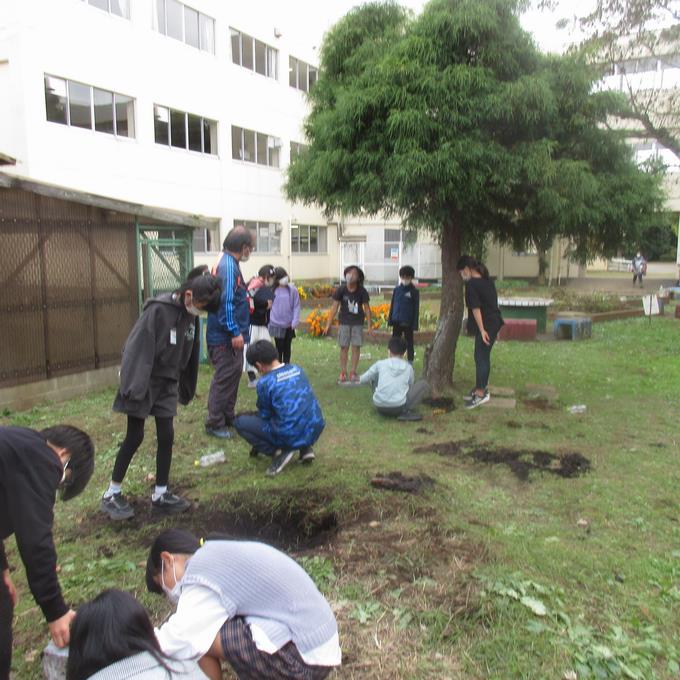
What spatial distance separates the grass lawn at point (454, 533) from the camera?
10.2 ft

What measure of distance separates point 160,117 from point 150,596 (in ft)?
61.5

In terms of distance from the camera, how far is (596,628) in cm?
321

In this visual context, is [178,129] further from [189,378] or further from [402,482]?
[402,482]

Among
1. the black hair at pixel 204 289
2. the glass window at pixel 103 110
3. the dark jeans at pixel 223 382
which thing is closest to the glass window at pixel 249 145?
the glass window at pixel 103 110

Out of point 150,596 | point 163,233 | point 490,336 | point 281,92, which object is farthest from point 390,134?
point 281,92

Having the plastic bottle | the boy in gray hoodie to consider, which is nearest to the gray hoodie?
the boy in gray hoodie

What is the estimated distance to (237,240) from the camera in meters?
6.34

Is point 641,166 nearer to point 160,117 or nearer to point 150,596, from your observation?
point 150,596

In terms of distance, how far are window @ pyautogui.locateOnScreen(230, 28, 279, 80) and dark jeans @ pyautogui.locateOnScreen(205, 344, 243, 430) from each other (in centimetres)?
1937

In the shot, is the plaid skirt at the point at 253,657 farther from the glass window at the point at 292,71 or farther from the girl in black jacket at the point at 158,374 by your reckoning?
the glass window at the point at 292,71

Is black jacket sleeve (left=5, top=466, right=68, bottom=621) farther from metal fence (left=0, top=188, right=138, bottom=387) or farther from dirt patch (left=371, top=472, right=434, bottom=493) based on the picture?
metal fence (left=0, top=188, right=138, bottom=387)

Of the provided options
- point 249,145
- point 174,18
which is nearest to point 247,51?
point 249,145

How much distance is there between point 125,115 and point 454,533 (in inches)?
698

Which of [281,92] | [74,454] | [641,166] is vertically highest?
[281,92]
